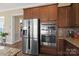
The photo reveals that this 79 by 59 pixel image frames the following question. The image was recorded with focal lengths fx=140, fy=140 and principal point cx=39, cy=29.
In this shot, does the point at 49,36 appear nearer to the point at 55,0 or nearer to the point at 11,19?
the point at 11,19

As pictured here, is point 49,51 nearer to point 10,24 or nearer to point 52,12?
point 10,24

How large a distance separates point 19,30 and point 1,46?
0.29 meters

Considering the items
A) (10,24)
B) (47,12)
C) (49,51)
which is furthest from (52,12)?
(10,24)

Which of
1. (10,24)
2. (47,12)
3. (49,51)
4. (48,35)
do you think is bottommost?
(49,51)

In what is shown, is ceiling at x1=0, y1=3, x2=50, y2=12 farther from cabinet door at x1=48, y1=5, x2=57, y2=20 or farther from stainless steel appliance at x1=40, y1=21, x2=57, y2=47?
stainless steel appliance at x1=40, y1=21, x2=57, y2=47

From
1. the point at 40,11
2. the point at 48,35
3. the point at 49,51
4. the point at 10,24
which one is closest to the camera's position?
the point at 10,24

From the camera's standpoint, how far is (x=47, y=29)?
2039 millimetres

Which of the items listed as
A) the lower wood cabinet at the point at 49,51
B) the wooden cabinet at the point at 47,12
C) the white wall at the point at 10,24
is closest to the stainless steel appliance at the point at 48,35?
the lower wood cabinet at the point at 49,51

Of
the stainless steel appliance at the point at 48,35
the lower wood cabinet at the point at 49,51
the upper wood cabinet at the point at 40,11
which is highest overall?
the upper wood cabinet at the point at 40,11

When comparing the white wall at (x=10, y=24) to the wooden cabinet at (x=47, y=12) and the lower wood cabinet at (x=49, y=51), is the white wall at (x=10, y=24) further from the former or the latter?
the lower wood cabinet at (x=49, y=51)

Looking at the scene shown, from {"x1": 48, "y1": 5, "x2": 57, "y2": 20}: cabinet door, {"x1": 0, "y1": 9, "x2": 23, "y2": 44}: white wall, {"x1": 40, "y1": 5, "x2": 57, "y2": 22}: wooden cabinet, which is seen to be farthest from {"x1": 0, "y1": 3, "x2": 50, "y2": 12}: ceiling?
{"x1": 48, "y1": 5, "x2": 57, "y2": 20}: cabinet door

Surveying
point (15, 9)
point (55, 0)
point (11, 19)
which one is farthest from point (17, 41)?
Result: point (55, 0)

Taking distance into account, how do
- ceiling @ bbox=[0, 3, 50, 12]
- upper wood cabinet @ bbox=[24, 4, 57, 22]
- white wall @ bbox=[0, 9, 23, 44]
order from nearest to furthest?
ceiling @ bbox=[0, 3, 50, 12], white wall @ bbox=[0, 9, 23, 44], upper wood cabinet @ bbox=[24, 4, 57, 22]

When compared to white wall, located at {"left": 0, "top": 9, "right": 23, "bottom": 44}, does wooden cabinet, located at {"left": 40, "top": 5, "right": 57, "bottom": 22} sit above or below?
above
